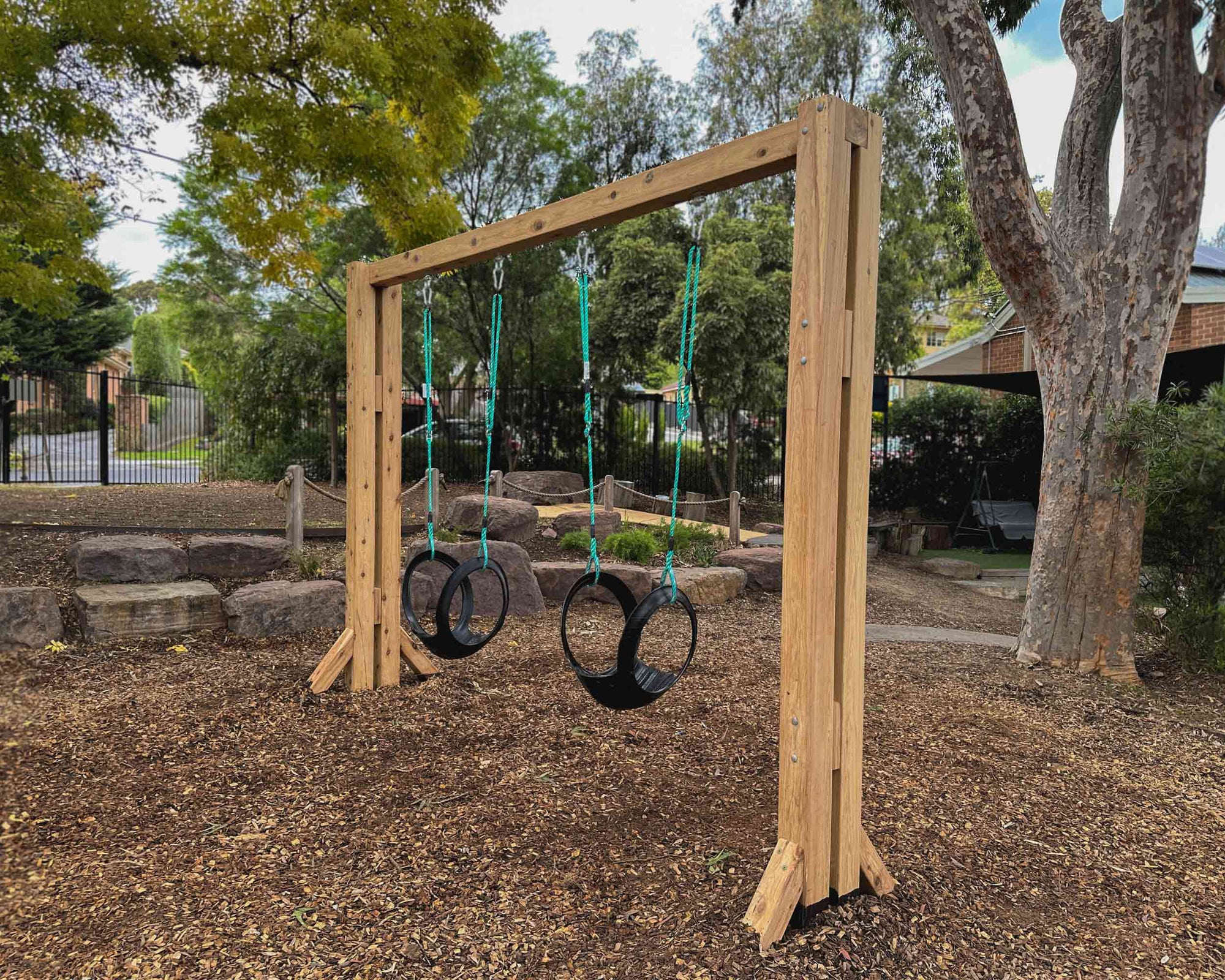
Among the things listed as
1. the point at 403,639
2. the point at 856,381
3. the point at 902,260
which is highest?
the point at 902,260

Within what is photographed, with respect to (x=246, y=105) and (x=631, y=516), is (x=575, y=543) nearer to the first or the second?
(x=631, y=516)

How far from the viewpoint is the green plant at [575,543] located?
25.6 ft

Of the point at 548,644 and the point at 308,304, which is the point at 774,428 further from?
the point at 548,644

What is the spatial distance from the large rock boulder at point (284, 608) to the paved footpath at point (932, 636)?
3.57m

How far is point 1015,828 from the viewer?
9.98 ft

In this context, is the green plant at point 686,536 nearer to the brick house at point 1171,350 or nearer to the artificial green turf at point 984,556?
the brick house at point 1171,350

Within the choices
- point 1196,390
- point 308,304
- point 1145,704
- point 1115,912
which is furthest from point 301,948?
point 308,304

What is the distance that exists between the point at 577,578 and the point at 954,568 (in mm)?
5899

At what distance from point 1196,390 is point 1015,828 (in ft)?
36.1

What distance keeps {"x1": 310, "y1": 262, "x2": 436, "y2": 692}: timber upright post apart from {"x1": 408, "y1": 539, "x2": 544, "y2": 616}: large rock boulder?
1.58m

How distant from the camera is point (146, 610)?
17.0ft

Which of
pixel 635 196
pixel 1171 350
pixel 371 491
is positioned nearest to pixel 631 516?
pixel 371 491

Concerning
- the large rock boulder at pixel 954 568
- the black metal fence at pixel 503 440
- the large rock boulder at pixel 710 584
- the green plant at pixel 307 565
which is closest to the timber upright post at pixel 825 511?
the large rock boulder at pixel 710 584

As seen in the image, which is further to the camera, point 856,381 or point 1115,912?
point 1115,912
